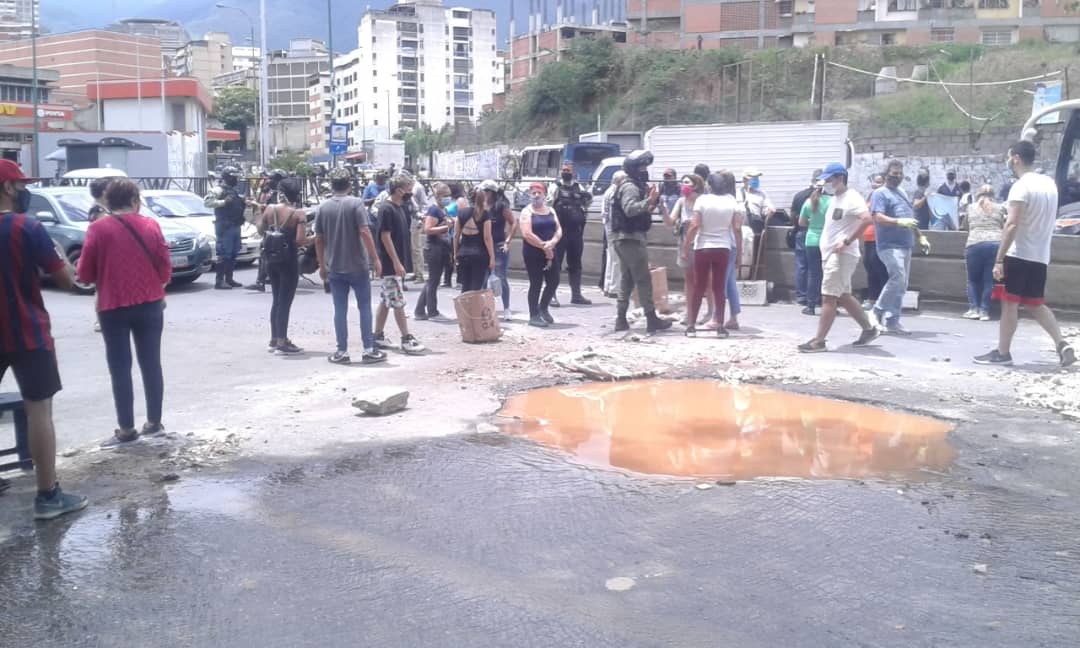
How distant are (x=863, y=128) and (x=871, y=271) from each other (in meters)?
30.1

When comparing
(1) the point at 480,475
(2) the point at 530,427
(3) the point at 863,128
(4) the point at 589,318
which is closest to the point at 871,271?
(4) the point at 589,318

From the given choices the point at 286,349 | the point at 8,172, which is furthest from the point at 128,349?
the point at 286,349

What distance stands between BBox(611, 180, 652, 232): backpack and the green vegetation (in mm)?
26475

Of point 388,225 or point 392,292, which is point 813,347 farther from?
point 388,225

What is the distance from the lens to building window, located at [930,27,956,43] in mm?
60469

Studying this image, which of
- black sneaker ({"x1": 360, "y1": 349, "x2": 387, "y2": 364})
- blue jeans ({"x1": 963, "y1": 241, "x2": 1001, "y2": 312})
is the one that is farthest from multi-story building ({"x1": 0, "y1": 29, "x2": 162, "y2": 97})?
blue jeans ({"x1": 963, "y1": 241, "x2": 1001, "y2": 312})

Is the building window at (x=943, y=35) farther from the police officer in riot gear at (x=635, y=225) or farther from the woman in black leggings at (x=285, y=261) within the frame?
the woman in black leggings at (x=285, y=261)

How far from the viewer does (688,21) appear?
6819 centimetres

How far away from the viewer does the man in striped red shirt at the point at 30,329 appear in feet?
17.6

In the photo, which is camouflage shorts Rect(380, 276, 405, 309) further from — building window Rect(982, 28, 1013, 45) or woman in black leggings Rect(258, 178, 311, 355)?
building window Rect(982, 28, 1013, 45)

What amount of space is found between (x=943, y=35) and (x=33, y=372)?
64.5m

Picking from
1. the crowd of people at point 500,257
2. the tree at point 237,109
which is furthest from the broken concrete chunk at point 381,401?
the tree at point 237,109

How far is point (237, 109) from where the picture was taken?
113 m

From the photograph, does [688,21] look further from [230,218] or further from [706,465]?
[706,465]
